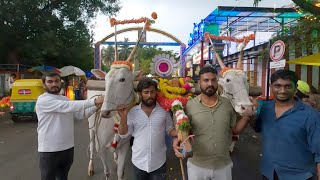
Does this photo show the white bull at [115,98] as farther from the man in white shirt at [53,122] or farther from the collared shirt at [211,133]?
the collared shirt at [211,133]

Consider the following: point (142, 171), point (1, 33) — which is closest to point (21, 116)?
point (1, 33)

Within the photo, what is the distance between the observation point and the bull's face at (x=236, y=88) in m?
3.09

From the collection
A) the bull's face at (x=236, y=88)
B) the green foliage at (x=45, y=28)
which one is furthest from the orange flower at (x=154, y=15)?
the green foliage at (x=45, y=28)

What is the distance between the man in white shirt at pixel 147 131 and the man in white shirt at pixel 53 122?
518mm

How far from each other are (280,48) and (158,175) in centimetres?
462

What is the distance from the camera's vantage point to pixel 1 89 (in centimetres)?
1928

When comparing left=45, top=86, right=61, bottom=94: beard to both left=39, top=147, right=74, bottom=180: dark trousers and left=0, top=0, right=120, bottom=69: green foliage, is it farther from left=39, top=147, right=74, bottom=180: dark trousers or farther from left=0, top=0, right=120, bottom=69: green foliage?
left=0, top=0, right=120, bottom=69: green foliage

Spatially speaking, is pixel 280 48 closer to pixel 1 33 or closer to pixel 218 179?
pixel 218 179

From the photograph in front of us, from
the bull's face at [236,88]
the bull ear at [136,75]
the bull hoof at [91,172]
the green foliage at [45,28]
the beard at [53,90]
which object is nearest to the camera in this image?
the bull's face at [236,88]

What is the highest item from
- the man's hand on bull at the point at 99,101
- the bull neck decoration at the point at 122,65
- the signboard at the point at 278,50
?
the signboard at the point at 278,50

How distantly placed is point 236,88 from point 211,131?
559 millimetres

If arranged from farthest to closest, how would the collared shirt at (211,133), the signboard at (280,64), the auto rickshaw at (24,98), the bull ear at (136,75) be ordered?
the auto rickshaw at (24,98) → the signboard at (280,64) → the bull ear at (136,75) → the collared shirt at (211,133)

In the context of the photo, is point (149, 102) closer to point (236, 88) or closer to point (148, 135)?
point (148, 135)

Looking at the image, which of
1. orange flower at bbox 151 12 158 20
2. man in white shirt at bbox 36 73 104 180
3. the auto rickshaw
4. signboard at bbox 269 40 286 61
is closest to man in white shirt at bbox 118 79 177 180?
man in white shirt at bbox 36 73 104 180
